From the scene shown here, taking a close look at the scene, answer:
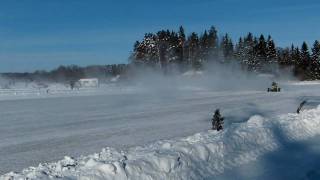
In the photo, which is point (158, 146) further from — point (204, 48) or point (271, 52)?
point (204, 48)

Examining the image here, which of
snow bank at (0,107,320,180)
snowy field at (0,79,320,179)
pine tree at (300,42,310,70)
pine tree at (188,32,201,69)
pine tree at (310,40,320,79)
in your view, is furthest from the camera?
pine tree at (188,32,201,69)

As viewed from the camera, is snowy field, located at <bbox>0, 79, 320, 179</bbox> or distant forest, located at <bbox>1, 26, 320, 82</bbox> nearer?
snowy field, located at <bbox>0, 79, 320, 179</bbox>

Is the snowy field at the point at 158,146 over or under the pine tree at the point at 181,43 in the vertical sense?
under

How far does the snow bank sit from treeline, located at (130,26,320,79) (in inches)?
3447

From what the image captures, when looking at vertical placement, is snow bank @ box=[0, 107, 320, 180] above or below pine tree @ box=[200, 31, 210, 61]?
below

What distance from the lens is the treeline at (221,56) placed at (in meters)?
106

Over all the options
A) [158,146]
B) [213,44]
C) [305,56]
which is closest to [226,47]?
[213,44]

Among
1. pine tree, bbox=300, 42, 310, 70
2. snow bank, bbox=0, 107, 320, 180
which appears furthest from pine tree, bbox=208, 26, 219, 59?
snow bank, bbox=0, 107, 320, 180

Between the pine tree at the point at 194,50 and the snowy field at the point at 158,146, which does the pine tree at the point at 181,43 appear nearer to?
the pine tree at the point at 194,50

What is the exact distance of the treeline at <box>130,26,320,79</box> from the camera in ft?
348

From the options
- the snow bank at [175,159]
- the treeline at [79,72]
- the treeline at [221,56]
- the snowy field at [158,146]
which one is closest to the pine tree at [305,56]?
the treeline at [221,56]

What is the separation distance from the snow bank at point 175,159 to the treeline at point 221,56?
287 feet

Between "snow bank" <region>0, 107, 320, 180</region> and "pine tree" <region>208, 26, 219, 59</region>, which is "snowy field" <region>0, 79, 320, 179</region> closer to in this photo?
"snow bank" <region>0, 107, 320, 180</region>

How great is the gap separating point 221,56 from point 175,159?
11187 cm
